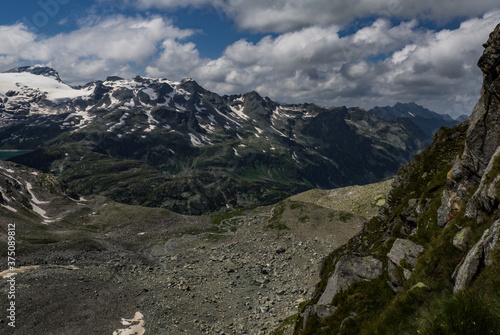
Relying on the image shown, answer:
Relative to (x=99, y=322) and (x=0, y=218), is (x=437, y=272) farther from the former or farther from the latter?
(x=0, y=218)

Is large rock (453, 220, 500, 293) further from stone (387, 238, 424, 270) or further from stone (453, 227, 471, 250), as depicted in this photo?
stone (387, 238, 424, 270)

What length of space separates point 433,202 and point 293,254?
44.8 m

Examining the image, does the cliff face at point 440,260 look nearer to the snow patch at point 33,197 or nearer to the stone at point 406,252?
the stone at point 406,252

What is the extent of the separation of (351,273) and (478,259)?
1198 centimetres

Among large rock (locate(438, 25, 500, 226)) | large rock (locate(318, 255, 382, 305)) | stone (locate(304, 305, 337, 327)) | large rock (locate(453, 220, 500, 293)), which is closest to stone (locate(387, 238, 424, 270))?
large rock (locate(318, 255, 382, 305))

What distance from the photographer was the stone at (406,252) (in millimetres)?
20891

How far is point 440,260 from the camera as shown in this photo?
16.6m

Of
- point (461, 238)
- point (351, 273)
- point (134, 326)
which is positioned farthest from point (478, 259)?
point (134, 326)

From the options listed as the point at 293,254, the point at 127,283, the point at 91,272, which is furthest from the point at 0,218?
the point at 293,254

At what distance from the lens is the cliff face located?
9.48 meters

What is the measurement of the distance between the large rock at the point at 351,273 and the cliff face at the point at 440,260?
80mm

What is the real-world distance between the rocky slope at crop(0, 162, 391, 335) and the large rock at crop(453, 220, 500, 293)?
3071cm

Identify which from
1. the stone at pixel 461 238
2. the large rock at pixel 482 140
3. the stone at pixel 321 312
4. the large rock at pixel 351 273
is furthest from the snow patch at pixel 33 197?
the stone at pixel 461 238

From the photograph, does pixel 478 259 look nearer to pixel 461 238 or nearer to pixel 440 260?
pixel 440 260
